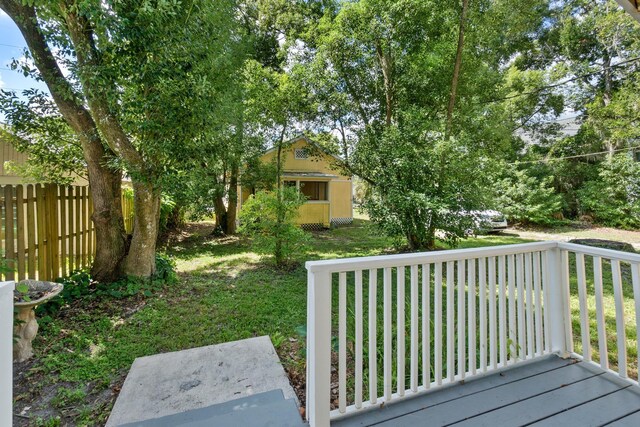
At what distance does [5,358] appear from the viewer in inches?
44.7

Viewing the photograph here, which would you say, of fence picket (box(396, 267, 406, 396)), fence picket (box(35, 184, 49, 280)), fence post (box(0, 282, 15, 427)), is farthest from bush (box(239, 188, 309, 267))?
fence post (box(0, 282, 15, 427))

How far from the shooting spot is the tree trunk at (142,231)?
4723 millimetres

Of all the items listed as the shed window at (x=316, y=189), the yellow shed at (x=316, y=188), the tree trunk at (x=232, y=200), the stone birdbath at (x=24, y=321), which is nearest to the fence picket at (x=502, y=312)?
the stone birdbath at (x=24, y=321)

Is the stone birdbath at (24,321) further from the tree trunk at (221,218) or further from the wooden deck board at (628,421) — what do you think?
the tree trunk at (221,218)

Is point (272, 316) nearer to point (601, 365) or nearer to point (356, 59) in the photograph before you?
point (601, 365)

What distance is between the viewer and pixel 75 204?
4832 mm

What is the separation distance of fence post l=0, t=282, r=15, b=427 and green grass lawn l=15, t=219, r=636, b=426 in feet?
4.24

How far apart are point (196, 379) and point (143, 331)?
1334 millimetres

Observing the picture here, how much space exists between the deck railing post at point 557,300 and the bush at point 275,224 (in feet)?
14.9

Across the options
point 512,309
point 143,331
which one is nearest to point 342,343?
point 512,309

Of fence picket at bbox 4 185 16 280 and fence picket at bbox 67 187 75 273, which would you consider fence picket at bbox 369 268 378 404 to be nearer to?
fence picket at bbox 4 185 16 280

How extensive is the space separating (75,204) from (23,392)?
3.19 m

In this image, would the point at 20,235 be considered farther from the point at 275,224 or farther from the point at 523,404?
the point at 523,404

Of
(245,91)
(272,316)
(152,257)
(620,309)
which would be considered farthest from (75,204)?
(620,309)
